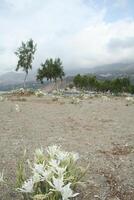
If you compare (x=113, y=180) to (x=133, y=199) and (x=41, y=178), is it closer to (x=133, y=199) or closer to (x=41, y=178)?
(x=133, y=199)

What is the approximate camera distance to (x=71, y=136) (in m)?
12.1

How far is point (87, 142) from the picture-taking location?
11.0 metres

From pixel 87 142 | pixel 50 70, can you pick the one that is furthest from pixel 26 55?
pixel 87 142

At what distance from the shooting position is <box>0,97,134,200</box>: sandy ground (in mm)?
6934

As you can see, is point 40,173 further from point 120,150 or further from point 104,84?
point 104,84

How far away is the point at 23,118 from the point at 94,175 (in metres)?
9.19

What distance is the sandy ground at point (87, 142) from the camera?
693 centimetres

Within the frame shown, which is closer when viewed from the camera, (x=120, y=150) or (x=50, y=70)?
(x=120, y=150)

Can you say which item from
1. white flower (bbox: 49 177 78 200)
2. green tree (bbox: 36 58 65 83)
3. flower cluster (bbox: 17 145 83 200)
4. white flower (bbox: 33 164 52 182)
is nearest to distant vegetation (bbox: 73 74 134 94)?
green tree (bbox: 36 58 65 83)

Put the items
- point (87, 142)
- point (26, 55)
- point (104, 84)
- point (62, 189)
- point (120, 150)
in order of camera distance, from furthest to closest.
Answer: point (104, 84) → point (26, 55) → point (87, 142) → point (120, 150) → point (62, 189)

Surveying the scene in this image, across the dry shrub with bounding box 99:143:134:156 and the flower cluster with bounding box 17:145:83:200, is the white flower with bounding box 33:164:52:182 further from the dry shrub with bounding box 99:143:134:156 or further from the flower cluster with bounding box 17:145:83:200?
the dry shrub with bounding box 99:143:134:156

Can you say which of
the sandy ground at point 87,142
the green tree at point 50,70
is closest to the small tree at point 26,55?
the green tree at point 50,70

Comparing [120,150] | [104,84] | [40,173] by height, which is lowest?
[120,150]

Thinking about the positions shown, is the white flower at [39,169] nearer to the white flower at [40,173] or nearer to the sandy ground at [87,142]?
the white flower at [40,173]
